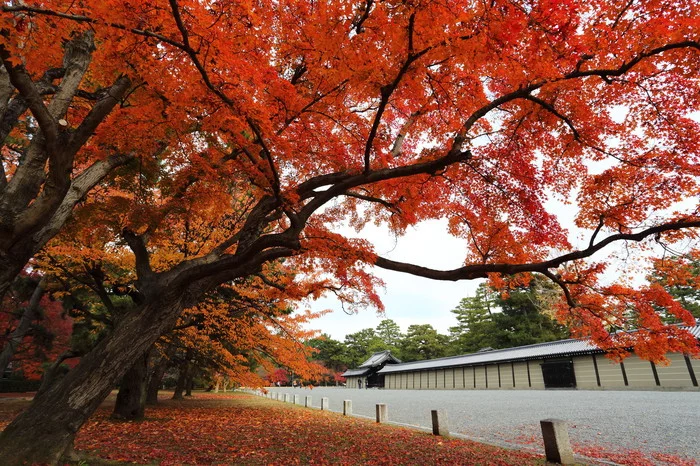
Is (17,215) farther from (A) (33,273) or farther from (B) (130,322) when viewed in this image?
(A) (33,273)

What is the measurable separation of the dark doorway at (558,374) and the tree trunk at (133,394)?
24785 millimetres

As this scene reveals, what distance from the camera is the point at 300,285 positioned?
356 inches

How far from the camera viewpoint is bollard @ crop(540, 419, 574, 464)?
5918 millimetres

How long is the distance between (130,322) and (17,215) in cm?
209

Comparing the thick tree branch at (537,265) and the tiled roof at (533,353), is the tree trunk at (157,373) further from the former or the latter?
the tiled roof at (533,353)

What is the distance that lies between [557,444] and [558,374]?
→ 22.1 metres

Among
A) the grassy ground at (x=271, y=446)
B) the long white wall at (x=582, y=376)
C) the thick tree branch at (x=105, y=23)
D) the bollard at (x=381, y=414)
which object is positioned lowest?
the grassy ground at (x=271, y=446)

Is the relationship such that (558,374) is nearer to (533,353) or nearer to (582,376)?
(582,376)

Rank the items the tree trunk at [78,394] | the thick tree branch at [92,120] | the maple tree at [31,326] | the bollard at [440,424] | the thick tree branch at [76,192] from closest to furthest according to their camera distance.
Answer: the thick tree branch at [92,120] < the tree trunk at [78,394] < the thick tree branch at [76,192] < the bollard at [440,424] < the maple tree at [31,326]

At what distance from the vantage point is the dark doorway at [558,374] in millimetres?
23694

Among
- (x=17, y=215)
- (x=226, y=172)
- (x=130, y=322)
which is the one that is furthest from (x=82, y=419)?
(x=226, y=172)

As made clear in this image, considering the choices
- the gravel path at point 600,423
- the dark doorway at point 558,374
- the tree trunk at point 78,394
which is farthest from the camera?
the dark doorway at point 558,374

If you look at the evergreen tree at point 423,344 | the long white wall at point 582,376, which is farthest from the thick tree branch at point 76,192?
the evergreen tree at point 423,344

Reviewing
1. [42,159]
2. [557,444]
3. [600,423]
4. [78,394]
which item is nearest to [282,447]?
[78,394]
